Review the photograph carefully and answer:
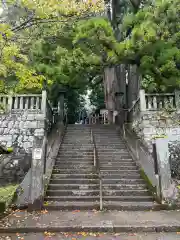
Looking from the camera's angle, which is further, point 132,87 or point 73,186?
point 132,87

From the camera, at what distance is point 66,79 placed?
10.4m

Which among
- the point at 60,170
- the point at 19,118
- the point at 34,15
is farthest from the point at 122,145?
the point at 34,15

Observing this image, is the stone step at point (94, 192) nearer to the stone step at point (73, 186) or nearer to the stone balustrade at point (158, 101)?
the stone step at point (73, 186)

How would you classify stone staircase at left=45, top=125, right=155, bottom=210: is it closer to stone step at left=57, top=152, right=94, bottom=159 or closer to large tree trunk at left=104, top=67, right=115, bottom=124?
stone step at left=57, top=152, right=94, bottom=159

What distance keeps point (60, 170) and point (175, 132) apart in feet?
15.8

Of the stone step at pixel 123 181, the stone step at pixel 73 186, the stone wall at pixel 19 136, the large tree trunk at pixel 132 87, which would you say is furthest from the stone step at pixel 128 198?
the large tree trunk at pixel 132 87

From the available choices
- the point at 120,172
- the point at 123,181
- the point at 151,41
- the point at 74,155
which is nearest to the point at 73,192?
the point at 123,181

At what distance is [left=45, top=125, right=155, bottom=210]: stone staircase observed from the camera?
239 inches

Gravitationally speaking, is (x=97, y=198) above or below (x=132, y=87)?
below

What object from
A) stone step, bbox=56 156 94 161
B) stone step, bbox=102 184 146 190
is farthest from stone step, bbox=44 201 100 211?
stone step, bbox=56 156 94 161

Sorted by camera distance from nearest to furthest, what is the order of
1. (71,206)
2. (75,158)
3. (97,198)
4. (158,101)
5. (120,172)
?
1. (71,206)
2. (97,198)
3. (120,172)
4. (75,158)
5. (158,101)

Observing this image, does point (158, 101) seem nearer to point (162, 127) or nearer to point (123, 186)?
point (162, 127)

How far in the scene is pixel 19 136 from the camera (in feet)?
31.7

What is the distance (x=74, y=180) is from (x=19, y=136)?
3.64m
